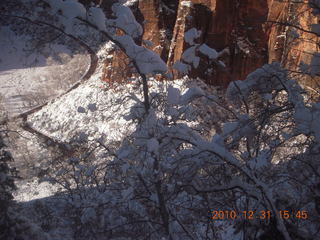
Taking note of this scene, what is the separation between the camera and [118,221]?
5.25 meters

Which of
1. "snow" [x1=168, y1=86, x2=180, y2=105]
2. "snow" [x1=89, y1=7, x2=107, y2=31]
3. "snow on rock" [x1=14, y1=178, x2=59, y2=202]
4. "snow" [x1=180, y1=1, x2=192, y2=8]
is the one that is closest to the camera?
"snow" [x1=89, y1=7, x2=107, y2=31]

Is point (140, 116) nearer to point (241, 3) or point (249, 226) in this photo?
point (249, 226)

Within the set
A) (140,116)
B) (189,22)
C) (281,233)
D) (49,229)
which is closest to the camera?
(281,233)

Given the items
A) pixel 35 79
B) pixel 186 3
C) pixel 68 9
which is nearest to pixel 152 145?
pixel 68 9

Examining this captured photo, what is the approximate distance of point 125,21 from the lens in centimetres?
323

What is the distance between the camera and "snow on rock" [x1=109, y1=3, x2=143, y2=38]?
3.21 m

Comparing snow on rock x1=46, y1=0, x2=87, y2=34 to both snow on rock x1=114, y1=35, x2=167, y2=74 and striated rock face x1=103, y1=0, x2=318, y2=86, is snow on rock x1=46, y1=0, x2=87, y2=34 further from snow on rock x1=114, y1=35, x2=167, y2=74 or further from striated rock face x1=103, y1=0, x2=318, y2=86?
striated rock face x1=103, y1=0, x2=318, y2=86

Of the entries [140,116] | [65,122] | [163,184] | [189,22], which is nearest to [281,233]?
[163,184]

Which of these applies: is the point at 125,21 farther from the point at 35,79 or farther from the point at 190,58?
the point at 35,79

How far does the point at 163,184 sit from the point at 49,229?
6.06 meters
